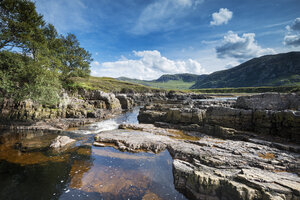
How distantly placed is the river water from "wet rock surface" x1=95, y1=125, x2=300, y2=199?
4.33 feet

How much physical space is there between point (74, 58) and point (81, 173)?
1956 inches

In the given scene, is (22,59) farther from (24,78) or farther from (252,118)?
(252,118)

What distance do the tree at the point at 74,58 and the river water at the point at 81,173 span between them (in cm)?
3750

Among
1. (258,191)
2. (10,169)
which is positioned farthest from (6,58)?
(258,191)

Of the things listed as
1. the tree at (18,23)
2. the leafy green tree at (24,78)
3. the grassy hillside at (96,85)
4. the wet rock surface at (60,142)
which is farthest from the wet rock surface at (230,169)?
the grassy hillside at (96,85)

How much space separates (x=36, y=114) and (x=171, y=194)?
30.4 meters

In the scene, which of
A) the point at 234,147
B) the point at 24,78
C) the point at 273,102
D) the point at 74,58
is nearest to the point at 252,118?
the point at 273,102

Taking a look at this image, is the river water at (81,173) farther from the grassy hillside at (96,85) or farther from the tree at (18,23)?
the grassy hillside at (96,85)

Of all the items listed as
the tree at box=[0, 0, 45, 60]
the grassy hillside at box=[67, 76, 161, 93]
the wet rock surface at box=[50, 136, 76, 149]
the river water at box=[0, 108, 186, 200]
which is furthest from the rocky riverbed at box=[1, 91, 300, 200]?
the grassy hillside at box=[67, 76, 161, 93]

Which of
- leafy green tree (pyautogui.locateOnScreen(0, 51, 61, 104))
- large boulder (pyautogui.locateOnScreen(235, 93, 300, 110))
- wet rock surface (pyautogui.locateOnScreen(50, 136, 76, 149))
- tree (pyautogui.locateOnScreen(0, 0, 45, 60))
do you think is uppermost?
tree (pyautogui.locateOnScreen(0, 0, 45, 60))

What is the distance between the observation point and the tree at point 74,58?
159ft

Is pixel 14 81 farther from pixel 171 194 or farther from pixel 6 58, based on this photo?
pixel 171 194

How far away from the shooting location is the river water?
9.41 meters

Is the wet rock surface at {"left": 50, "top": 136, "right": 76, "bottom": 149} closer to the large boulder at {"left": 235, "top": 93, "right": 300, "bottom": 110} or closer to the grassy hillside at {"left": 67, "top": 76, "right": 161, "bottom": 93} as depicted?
the large boulder at {"left": 235, "top": 93, "right": 300, "bottom": 110}
